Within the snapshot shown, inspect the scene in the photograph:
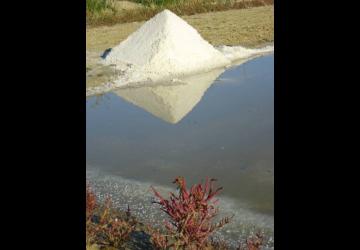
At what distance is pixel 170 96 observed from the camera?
395 inches

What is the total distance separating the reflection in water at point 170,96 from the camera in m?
9.23

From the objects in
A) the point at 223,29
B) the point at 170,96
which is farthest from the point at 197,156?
the point at 223,29

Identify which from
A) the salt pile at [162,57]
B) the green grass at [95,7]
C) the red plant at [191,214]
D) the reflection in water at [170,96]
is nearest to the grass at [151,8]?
the green grass at [95,7]

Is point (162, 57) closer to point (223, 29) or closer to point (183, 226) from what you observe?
point (223, 29)

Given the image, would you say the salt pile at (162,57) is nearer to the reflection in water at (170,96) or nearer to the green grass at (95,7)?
the reflection in water at (170,96)

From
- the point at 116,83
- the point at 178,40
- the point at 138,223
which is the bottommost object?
the point at 138,223

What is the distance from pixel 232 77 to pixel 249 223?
6.33 meters

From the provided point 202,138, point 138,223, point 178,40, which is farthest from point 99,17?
point 138,223

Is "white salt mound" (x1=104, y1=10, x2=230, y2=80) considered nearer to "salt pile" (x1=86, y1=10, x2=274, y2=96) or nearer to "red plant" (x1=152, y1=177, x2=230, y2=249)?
"salt pile" (x1=86, y1=10, x2=274, y2=96)

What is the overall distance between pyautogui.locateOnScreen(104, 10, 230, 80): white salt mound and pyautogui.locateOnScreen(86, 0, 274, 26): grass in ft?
22.4
